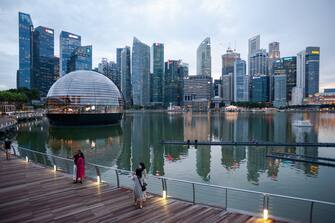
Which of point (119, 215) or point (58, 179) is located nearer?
point (119, 215)

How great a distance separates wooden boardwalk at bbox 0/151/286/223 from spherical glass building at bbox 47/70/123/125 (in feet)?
223

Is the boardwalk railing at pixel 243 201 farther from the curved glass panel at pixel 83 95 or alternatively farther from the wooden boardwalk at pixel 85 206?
the curved glass panel at pixel 83 95

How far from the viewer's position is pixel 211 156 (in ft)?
122

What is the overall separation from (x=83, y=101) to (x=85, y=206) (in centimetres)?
8045

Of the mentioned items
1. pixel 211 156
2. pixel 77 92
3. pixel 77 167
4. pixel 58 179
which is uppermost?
pixel 77 92

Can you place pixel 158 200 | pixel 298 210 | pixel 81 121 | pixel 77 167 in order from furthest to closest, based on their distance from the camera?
pixel 81 121
pixel 298 210
pixel 77 167
pixel 158 200

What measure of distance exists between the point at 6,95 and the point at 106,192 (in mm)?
133234

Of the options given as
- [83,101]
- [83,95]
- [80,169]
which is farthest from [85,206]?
[83,95]

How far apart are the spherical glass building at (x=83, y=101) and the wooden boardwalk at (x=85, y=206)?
68.0 metres

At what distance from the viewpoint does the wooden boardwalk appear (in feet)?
34.7

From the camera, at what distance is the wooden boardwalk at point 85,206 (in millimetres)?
10562

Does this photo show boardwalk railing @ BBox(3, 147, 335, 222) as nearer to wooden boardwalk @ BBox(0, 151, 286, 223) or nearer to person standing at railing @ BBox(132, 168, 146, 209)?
wooden boardwalk @ BBox(0, 151, 286, 223)

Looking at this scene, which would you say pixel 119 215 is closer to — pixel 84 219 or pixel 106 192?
pixel 84 219

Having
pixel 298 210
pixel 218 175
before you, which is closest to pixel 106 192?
pixel 298 210
